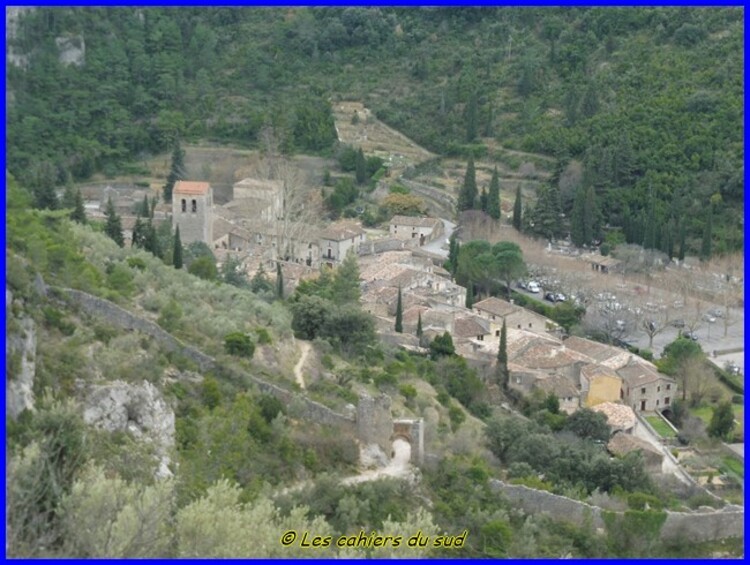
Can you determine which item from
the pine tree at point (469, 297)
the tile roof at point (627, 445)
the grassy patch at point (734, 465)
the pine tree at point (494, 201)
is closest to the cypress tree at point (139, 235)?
the pine tree at point (469, 297)

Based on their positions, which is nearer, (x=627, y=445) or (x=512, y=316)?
(x=627, y=445)

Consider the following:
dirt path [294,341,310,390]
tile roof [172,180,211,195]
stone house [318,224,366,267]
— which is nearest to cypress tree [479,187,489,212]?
stone house [318,224,366,267]

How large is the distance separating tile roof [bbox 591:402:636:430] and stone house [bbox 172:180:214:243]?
57.7 ft

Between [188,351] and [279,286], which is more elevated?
[188,351]

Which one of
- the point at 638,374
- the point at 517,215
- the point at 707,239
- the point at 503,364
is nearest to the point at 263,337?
the point at 503,364

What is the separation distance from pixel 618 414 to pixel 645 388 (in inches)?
115

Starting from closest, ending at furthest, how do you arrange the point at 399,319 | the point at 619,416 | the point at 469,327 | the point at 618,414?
the point at 619,416, the point at 618,414, the point at 399,319, the point at 469,327

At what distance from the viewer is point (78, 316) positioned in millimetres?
20469

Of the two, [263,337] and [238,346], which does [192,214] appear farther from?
[238,346]

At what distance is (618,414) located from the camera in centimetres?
2923

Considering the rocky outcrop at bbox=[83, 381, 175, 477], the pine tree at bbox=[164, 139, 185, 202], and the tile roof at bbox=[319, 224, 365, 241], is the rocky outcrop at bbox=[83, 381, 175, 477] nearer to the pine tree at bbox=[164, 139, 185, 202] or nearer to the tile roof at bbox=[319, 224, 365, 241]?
the tile roof at bbox=[319, 224, 365, 241]

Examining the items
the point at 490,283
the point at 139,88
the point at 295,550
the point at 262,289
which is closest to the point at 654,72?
the point at 490,283

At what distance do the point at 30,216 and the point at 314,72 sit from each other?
1557 inches

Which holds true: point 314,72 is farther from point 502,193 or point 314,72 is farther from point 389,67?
point 502,193
